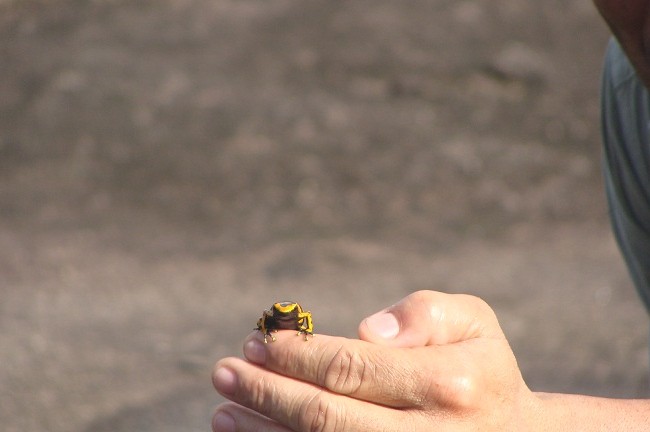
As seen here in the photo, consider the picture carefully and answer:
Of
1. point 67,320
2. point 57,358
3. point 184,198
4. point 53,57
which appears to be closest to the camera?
point 57,358

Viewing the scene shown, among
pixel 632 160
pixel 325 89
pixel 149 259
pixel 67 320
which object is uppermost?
pixel 325 89

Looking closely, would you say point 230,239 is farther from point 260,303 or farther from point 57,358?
point 57,358

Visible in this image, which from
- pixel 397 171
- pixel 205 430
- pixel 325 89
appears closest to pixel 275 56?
pixel 325 89

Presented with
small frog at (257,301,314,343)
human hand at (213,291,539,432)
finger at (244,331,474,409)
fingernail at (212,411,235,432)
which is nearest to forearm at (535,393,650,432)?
human hand at (213,291,539,432)

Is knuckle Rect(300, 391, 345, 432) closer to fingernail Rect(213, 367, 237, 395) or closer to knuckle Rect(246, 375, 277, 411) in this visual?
knuckle Rect(246, 375, 277, 411)

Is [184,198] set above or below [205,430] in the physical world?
above

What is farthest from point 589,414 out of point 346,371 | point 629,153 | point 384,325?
point 629,153

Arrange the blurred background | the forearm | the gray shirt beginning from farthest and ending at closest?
1. the blurred background
2. the gray shirt
3. the forearm

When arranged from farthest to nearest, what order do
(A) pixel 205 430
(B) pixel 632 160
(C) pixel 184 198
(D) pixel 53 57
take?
(D) pixel 53 57
(C) pixel 184 198
(A) pixel 205 430
(B) pixel 632 160
